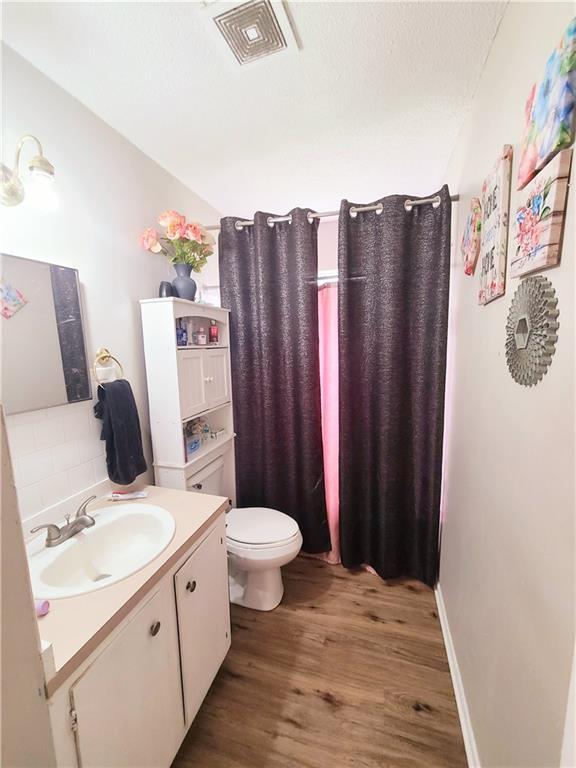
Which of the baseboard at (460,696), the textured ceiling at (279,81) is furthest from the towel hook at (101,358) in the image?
the baseboard at (460,696)

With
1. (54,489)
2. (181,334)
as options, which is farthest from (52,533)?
(181,334)

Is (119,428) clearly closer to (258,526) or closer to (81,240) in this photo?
(81,240)

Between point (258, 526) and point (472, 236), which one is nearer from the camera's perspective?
point (472, 236)

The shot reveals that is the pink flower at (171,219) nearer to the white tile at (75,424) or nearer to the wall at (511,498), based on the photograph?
the white tile at (75,424)

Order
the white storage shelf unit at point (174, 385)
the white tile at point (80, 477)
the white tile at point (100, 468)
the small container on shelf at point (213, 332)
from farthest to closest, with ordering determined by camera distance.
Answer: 1. the small container on shelf at point (213, 332)
2. the white storage shelf unit at point (174, 385)
3. the white tile at point (100, 468)
4. the white tile at point (80, 477)

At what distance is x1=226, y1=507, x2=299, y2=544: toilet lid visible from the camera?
155cm

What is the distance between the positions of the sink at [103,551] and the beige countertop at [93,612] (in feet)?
0.07

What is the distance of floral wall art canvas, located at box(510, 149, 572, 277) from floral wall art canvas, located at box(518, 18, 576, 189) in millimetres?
26

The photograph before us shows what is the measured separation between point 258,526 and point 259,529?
0.10 ft

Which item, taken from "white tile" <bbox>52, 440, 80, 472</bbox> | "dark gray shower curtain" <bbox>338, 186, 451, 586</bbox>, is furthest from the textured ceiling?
"white tile" <bbox>52, 440, 80, 472</bbox>

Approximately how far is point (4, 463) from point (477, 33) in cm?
171

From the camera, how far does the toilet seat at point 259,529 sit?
153 centimetres

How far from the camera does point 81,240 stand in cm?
122

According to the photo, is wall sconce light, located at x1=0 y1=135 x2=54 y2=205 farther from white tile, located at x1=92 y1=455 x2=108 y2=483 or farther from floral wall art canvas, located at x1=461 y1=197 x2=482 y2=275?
floral wall art canvas, located at x1=461 y1=197 x2=482 y2=275
